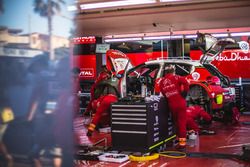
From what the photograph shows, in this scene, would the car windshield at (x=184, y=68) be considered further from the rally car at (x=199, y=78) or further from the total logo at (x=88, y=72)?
the total logo at (x=88, y=72)

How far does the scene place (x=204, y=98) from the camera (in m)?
9.13

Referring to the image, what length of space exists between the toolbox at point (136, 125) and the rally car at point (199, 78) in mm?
2415

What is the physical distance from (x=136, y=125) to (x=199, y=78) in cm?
387

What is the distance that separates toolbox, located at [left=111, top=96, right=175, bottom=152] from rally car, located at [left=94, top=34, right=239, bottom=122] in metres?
2.42

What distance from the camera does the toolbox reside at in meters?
5.83

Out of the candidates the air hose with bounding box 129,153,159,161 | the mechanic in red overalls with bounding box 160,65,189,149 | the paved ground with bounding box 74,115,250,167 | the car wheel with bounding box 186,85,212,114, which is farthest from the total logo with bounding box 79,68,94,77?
the air hose with bounding box 129,153,159,161

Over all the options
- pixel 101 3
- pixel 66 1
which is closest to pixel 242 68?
pixel 101 3

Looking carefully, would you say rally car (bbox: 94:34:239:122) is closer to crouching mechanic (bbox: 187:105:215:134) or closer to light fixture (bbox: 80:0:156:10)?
crouching mechanic (bbox: 187:105:215:134)

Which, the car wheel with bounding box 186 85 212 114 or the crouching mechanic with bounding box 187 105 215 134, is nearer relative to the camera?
the crouching mechanic with bounding box 187 105 215 134

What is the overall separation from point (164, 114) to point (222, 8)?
3.73 m

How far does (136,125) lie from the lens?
5.88 metres

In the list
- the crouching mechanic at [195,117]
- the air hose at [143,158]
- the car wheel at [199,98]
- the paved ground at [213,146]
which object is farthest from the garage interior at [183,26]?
the car wheel at [199,98]

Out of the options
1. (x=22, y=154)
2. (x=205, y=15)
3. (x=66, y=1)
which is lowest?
(x=22, y=154)

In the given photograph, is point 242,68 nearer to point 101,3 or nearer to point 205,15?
point 205,15
